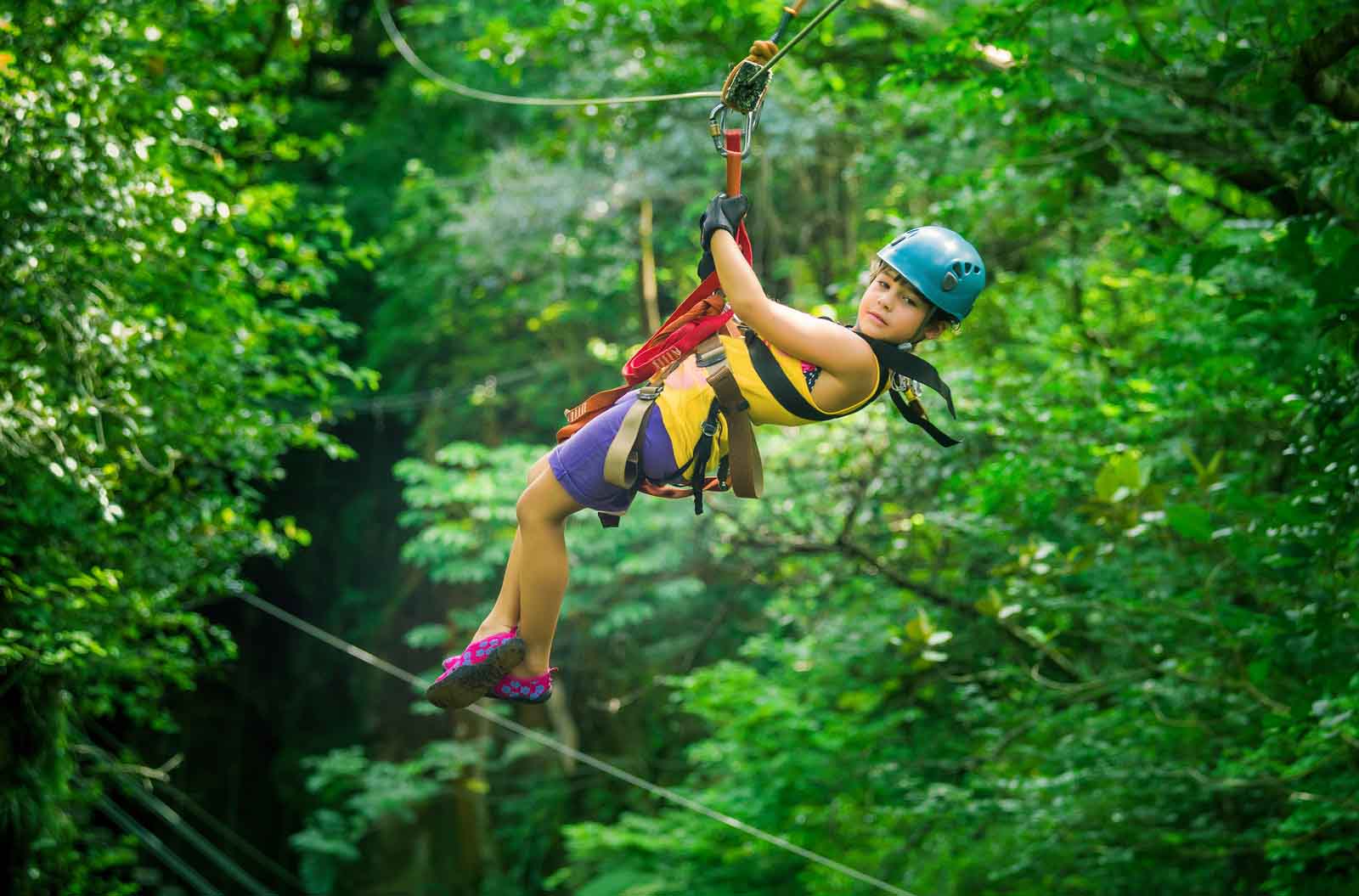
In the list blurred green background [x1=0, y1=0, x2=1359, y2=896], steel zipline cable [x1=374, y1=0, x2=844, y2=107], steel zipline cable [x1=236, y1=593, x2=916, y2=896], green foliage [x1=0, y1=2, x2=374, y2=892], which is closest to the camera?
steel zipline cable [x1=374, y1=0, x2=844, y2=107]

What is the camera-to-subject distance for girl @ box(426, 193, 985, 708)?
2199 millimetres

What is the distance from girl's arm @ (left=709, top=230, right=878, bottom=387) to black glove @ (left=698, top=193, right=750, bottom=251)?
0.01 metres

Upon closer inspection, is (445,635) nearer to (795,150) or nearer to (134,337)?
(795,150)

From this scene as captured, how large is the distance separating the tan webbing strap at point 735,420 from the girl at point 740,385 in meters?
0.02

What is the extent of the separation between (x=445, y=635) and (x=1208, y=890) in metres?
7.39

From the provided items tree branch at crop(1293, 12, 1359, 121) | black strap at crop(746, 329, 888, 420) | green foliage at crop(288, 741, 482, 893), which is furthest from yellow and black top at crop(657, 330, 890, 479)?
green foliage at crop(288, 741, 482, 893)

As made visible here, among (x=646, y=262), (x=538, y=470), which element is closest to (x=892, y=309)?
(x=538, y=470)

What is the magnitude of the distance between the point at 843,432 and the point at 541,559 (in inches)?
175

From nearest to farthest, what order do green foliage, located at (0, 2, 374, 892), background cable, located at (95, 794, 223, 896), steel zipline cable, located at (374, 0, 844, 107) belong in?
steel zipline cable, located at (374, 0, 844, 107)
green foliage, located at (0, 2, 374, 892)
background cable, located at (95, 794, 223, 896)

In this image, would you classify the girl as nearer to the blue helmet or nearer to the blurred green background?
the blue helmet

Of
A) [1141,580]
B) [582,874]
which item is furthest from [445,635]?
[1141,580]

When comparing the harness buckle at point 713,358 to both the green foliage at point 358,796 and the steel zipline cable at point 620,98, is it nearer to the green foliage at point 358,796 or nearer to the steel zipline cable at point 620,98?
the steel zipline cable at point 620,98

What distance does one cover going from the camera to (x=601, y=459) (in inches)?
89.4

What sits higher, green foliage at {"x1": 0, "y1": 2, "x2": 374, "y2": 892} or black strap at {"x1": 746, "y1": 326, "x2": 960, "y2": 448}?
green foliage at {"x1": 0, "y1": 2, "x2": 374, "y2": 892}
